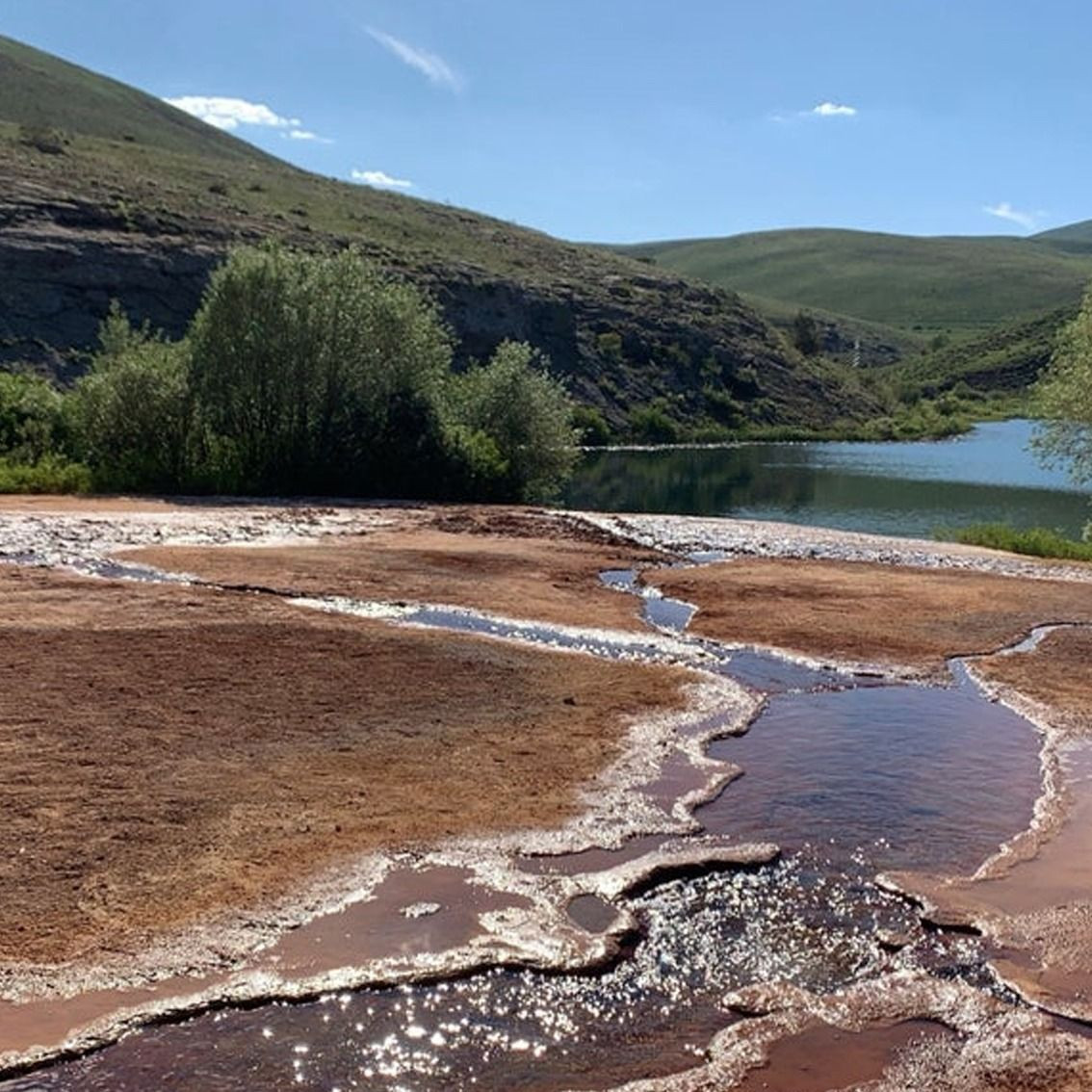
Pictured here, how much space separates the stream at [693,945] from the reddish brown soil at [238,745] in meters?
1.13

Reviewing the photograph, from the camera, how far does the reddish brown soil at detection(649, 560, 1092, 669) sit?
60.1ft

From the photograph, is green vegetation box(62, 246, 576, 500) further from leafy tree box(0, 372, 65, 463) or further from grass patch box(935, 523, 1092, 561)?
grass patch box(935, 523, 1092, 561)

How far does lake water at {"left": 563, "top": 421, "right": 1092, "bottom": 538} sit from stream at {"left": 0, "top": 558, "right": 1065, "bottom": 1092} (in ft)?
113

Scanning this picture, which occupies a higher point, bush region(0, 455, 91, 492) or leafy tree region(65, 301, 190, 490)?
leafy tree region(65, 301, 190, 490)

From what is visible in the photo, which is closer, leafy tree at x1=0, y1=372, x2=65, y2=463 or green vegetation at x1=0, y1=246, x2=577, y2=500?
green vegetation at x1=0, y1=246, x2=577, y2=500

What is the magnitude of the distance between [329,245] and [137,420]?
1998 inches

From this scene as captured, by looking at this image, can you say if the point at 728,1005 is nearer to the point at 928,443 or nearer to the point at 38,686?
the point at 38,686

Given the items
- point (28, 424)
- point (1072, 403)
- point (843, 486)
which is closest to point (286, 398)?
point (28, 424)

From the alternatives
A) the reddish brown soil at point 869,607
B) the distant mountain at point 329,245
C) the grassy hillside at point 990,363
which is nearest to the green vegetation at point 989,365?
the grassy hillside at point 990,363

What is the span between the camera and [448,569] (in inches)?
896

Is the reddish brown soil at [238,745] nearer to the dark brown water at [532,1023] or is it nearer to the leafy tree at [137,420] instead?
the dark brown water at [532,1023]

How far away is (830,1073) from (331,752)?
20.0ft

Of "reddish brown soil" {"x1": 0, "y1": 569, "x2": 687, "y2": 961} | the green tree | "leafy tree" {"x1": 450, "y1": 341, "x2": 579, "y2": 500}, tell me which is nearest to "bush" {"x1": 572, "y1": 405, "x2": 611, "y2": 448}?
"leafy tree" {"x1": 450, "y1": 341, "x2": 579, "y2": 500}

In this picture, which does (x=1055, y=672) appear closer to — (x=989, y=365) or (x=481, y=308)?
(x=481, y=308)
